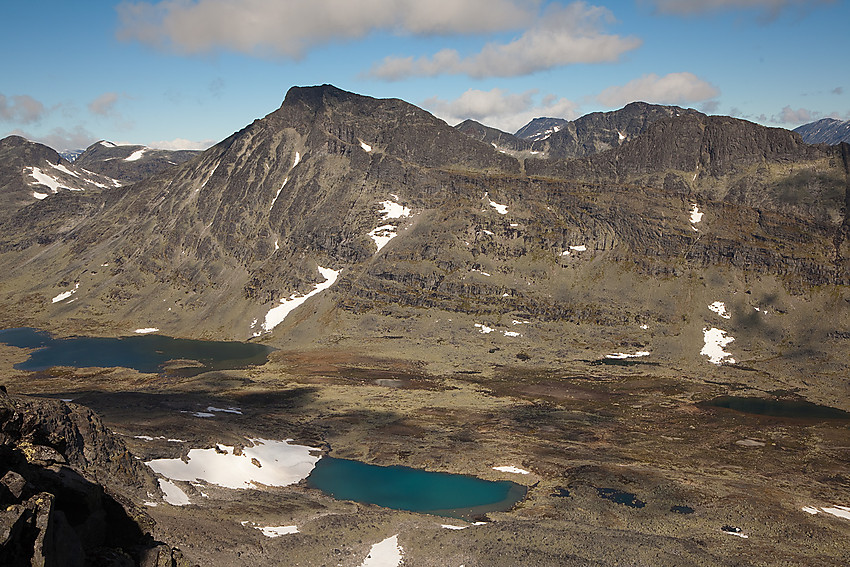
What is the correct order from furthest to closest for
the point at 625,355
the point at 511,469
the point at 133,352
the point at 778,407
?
the point at 133,352
the point at 625,355
the point at 778,407
the point at 511,469

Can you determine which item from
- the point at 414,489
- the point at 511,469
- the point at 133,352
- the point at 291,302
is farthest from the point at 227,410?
the point at 291,302

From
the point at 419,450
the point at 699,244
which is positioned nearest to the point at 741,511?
the point at 419,450

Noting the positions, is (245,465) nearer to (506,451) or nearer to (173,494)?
(173,494)

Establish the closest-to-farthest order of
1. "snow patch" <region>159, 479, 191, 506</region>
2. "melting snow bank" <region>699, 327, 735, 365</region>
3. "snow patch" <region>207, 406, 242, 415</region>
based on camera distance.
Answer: "snow patch" <region>159, 479, 191, 506</region> < "snow patch" <region>207, 406, 242, 415</region> < "melting snow bank" <region>699, 327, 735, 365</region>

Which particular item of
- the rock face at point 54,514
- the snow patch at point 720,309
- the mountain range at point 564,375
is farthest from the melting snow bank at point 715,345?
the rock face at point 54,514

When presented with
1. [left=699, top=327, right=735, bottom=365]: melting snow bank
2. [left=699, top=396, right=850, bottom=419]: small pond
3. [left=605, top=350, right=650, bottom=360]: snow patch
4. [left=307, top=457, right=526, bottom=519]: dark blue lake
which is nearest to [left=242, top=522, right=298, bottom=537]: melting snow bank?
[left=307, top=457, right=526, bottom=519]: dark blue lake

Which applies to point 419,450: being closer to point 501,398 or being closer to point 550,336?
point 501,398

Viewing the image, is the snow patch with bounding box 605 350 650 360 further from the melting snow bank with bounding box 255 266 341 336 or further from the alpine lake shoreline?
the melting snow bank with bounding box 255 266 341 336
